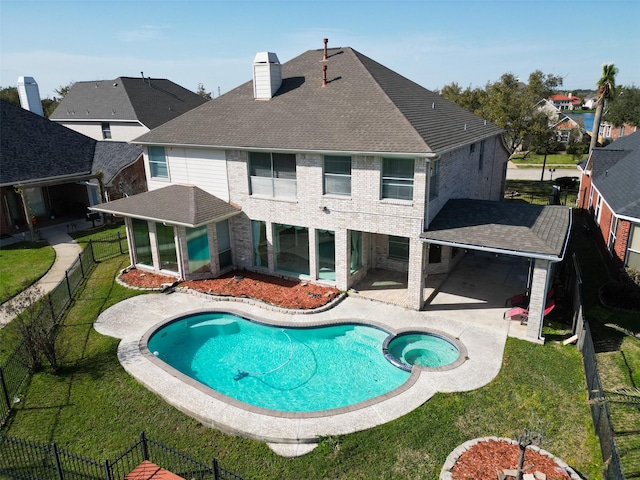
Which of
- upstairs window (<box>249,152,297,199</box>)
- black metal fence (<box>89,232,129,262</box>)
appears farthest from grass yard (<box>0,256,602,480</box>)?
black metal fence (<box>89,232,129,262</box>)

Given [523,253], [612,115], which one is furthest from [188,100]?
[612,115]

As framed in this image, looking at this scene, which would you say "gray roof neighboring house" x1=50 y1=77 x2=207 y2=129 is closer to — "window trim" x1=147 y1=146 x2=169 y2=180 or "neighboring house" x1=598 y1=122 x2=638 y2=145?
"window trim" x1=147 y1=146 x2=169 y2=180

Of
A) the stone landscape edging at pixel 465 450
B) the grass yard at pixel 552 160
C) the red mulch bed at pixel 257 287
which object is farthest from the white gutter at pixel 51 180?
the grass yard at pixel 552 160

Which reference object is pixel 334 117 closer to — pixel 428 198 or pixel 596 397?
pixel 428 198

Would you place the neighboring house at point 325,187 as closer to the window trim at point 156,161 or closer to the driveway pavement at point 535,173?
the window trim at point 156,161

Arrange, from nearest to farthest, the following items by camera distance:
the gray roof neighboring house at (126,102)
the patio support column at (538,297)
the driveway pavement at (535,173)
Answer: the patio support column at (538,297) < the gray roof neighboring house at (126,102) < the driveway pavement at (535,173)

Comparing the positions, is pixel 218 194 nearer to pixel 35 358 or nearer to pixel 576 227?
pixel 35 358

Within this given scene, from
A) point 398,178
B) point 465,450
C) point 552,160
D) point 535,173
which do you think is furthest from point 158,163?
point 552,160
